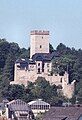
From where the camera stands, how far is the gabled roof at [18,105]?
108 metres

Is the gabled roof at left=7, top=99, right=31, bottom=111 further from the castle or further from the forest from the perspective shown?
the castle

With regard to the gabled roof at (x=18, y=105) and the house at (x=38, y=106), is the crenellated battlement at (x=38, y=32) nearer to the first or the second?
the house at (x=38, y=106)

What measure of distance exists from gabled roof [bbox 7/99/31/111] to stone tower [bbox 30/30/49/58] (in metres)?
15.3

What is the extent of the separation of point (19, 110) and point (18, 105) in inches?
58.1

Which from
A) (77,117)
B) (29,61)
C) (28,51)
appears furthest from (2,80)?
(77,117)

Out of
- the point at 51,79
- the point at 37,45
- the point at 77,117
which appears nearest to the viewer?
the point at 77,117

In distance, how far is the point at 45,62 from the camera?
12106 cm

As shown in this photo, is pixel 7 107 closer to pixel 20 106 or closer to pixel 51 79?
pixel 20 106

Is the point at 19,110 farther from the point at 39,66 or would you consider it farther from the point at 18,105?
the point at 39,66

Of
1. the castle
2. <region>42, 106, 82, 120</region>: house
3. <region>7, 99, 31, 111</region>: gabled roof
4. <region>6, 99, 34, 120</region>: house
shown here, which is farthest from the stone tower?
<region>42, 106, 82, 120</region>: house

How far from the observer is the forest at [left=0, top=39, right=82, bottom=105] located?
112 metres

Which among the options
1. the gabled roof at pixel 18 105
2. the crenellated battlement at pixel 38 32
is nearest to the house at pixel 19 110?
the gabled roof at pixel 18 105

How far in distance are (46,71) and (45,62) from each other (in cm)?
261

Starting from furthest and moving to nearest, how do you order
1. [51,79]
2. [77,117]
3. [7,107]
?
[51,79] → [7,107] → [77,117]
